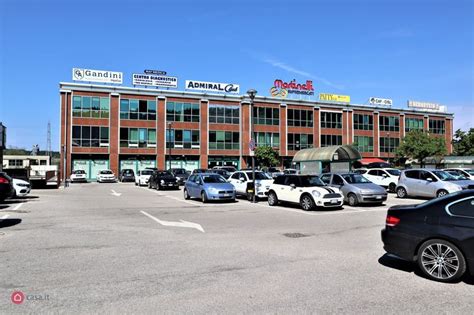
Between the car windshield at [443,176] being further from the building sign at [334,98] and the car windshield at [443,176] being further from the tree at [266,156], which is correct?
the building sign at [334,98]

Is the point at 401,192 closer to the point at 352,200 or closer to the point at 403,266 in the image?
the point at 352,200

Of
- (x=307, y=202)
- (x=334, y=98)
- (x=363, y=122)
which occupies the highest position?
(x=334, y=98)

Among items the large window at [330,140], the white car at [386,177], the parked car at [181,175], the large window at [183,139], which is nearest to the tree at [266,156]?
the large window at [183,139]

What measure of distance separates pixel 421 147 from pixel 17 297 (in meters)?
57.3

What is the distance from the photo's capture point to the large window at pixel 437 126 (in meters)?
75.3

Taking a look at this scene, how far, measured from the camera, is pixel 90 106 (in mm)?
53062

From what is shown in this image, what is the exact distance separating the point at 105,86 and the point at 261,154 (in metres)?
23.2

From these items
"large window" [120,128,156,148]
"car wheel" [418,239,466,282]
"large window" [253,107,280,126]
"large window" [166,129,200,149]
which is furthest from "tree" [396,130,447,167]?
"car wheel" [418,239,466,282]

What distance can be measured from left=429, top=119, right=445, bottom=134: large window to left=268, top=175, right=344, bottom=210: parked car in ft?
218

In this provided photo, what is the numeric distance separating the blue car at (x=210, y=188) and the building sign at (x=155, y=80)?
3809 cm

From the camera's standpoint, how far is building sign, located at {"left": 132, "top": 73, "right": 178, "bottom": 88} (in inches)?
2208

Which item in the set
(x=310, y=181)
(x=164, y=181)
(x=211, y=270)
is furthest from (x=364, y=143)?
(x=211, y=270)

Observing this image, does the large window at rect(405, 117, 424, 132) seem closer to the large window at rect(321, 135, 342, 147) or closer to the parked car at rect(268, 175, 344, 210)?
the large window at rect(321, 135, 342, 147)

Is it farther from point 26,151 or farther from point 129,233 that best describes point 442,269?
point 26,151
